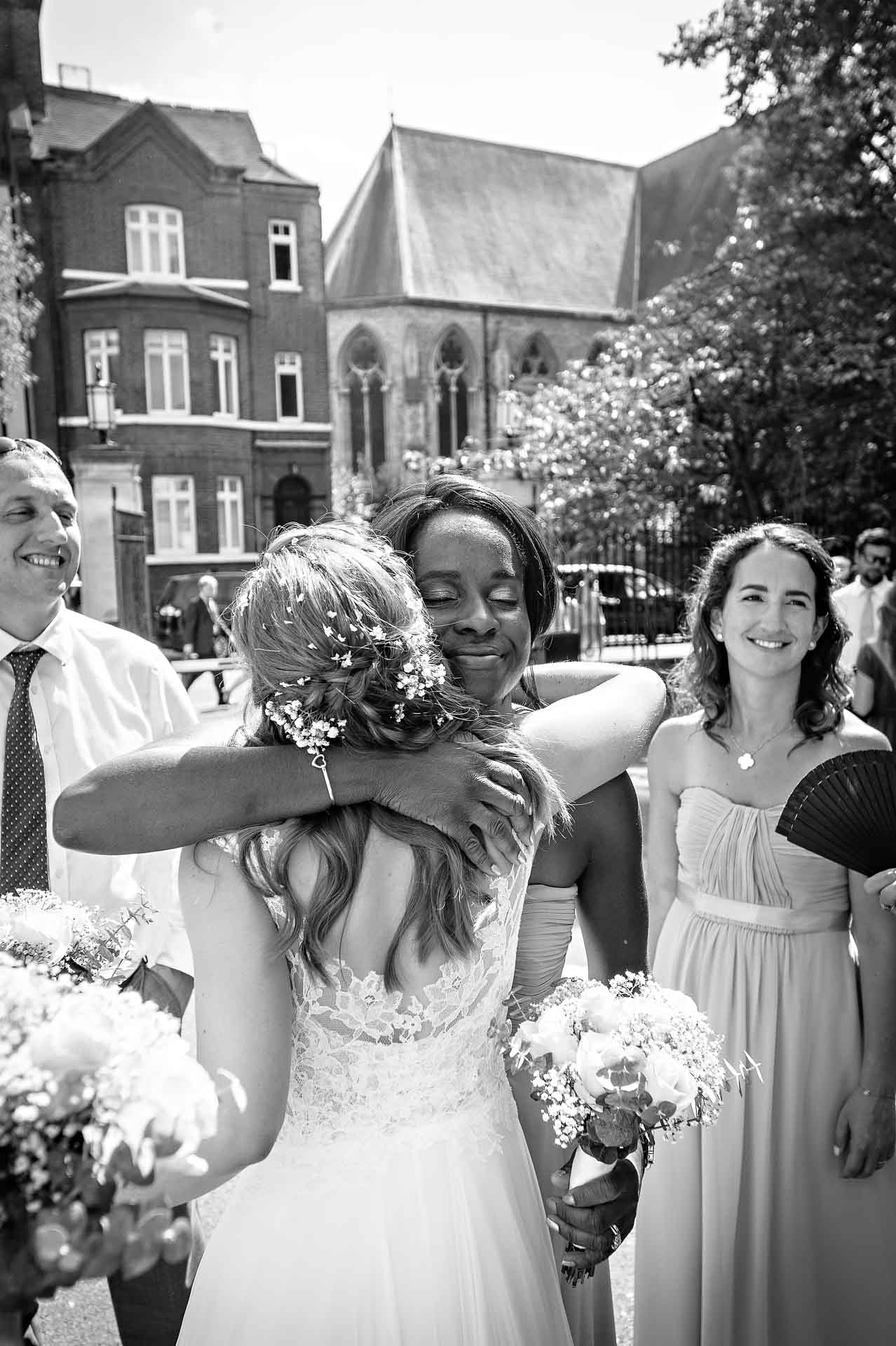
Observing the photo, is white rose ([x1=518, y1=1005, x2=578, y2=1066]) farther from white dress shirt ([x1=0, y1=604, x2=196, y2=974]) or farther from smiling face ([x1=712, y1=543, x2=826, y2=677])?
smiling face ([x1=712, y1=543, x2=826, y2=677])

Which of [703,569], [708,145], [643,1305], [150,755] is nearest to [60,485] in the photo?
[150,755]

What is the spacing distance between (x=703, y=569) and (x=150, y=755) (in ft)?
7.26

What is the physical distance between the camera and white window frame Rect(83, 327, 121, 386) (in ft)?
96.4

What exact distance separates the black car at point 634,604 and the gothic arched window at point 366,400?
2319 centimetres

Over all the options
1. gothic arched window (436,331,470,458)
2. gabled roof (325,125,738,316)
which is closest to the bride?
gothic arched window (436,331,470,458)

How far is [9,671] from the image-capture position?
297 centimetres

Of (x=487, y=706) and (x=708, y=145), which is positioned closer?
(x=487, y=706)

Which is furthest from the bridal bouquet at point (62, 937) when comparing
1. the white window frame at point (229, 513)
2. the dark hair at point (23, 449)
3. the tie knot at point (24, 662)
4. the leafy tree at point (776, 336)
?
the white window frame at point (229, 513)

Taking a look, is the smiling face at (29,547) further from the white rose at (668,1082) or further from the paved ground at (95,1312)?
the white rose at (668,1082)

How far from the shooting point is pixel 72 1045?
112 cm

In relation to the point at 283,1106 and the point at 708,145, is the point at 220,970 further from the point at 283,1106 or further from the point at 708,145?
the point at 708,145

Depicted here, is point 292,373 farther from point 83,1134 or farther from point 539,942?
point 83,1134

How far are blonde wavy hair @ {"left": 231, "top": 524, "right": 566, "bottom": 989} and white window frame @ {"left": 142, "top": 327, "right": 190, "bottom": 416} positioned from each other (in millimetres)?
29979

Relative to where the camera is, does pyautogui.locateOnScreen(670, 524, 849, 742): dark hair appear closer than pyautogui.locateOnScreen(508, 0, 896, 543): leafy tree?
Yes
